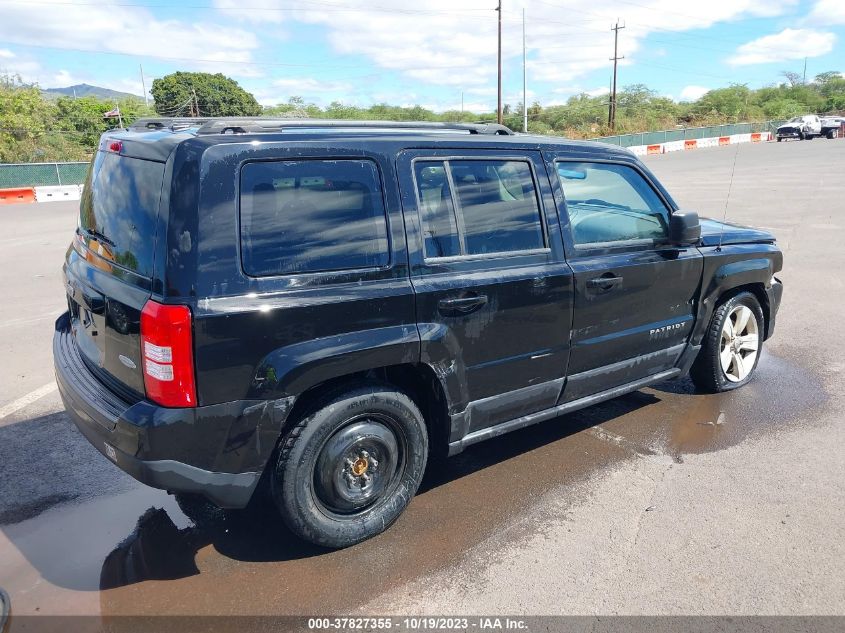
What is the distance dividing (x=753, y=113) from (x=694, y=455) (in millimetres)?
76839

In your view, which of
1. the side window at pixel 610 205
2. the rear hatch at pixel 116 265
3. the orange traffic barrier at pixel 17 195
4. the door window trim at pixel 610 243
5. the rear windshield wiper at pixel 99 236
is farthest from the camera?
the orange traffic barrier at pixel 17 195

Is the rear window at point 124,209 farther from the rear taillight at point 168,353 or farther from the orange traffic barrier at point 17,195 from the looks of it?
the orange traffic barrier at point 17,195

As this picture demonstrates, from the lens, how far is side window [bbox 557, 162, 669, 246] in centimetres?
389

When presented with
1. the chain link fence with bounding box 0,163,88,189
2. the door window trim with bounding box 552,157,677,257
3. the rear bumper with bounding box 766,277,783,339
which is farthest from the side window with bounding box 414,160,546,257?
the chain link fence with bounding box 0,163,88,189

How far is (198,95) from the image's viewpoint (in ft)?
224

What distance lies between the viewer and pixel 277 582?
294 cm

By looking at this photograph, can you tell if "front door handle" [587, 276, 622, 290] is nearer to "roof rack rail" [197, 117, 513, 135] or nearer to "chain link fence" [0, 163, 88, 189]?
"roof rack rail" [197, 117, 513, 135]

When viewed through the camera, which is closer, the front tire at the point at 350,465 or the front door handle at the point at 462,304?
the front tire at the point at 350,465

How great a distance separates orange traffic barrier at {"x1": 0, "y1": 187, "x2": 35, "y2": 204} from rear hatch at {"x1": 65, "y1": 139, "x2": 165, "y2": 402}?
21837 mm

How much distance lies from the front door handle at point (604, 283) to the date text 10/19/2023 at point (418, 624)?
6.16 ft

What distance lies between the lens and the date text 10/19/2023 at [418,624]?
8.75 ft

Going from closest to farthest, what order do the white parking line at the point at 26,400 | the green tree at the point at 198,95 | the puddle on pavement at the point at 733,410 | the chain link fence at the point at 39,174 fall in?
the puddle on pavement at the point at 733,410, the white parking line at the point at 26,400, the chain link fence at the point at 39,174, the green tree at the point at 198,95

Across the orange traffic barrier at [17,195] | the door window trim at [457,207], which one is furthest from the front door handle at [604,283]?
the orange traffic barrier at [17,195]

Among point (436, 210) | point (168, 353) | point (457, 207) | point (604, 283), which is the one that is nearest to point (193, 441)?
point (168, 353)
